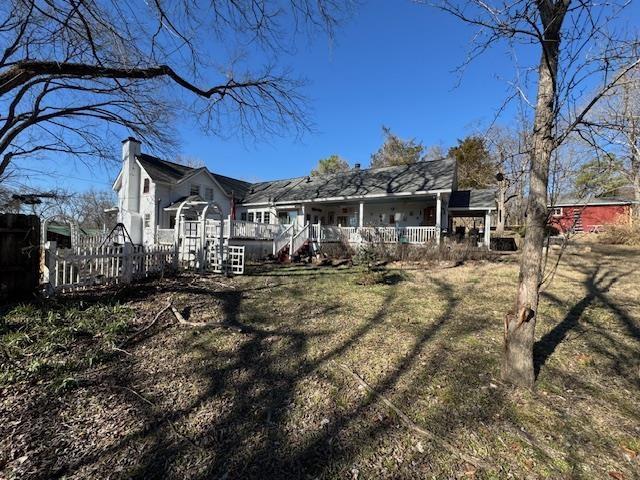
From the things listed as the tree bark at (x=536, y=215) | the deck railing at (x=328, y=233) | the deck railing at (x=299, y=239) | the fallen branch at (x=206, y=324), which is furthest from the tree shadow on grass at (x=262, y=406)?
the deck railing at (x=299, y=239)

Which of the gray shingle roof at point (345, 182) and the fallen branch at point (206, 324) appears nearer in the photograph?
the fallen branch at point (206, 324)

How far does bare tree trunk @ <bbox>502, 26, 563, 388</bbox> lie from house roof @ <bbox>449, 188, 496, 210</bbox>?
1463 cm

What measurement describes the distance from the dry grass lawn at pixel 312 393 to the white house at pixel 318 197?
11716 mm

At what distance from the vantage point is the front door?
63.0ft

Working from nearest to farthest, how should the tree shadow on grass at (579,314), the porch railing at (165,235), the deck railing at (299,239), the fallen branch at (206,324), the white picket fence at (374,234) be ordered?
the tree shadow on grass at (579,314)
the fallen branch at (206,324)
the deck railing at (299,239)
the white picket fence at (374,234)
the porch railing at (165,235)

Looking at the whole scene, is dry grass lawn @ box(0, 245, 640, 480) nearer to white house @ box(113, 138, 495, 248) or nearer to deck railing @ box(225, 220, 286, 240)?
deck railing @ box(225, 220, 286, 240)

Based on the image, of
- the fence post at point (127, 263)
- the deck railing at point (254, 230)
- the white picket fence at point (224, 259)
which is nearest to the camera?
the fence post at point (127, 263)

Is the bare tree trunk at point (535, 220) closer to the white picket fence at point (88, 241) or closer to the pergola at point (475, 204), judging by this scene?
the white picket fence at point (88, 241)

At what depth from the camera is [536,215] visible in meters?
3.29

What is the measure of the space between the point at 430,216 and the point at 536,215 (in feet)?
54.9

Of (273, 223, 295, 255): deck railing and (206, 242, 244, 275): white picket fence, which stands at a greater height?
(273, 223, 295, 255): deck railing

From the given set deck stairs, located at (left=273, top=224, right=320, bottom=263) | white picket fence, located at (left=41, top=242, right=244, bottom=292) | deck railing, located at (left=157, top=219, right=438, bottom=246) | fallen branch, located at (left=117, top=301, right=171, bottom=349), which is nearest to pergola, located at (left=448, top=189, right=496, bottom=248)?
deck railing, located at (left=157, top=219, right=438, bottom=246)

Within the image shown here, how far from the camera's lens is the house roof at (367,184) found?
17500mm

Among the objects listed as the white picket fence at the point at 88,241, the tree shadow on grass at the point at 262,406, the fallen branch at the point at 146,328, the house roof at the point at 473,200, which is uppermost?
the house roof at the point at 473,200
